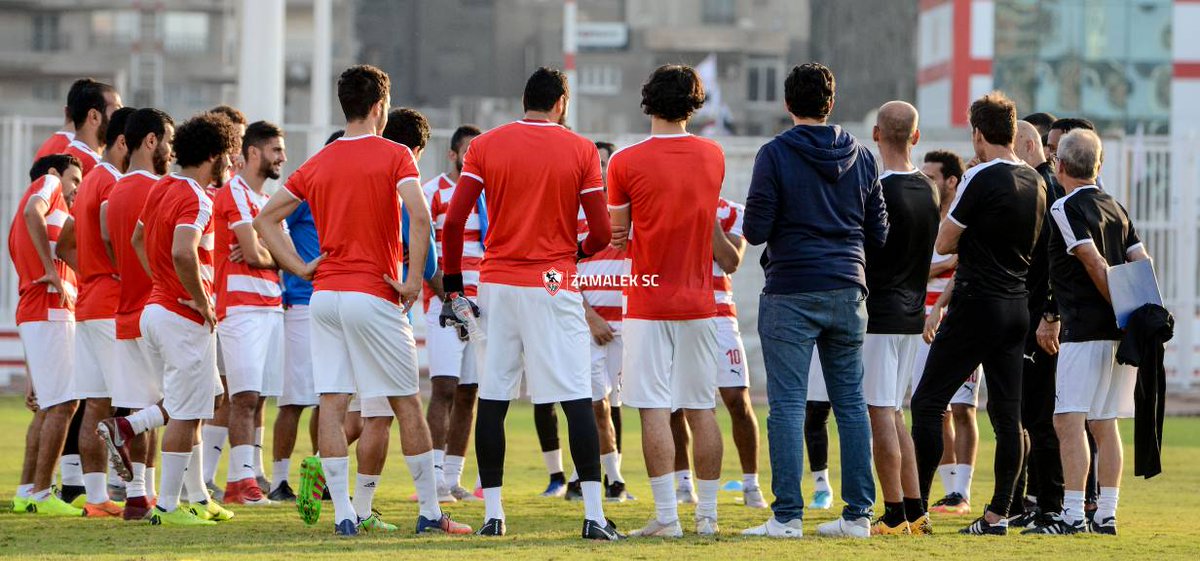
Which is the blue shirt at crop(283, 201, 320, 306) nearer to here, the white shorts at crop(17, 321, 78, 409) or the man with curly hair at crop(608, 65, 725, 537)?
the white shorts at crop(17, 321, 78, 409)

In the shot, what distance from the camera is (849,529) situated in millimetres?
8000

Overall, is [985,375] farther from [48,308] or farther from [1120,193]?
[1120,193]

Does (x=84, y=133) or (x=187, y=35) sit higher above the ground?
(x=187, y=35)

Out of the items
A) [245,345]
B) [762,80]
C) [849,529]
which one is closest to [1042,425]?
[849,529]

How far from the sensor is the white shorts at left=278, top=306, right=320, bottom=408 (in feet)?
33.1

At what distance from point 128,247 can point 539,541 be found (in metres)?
2.80

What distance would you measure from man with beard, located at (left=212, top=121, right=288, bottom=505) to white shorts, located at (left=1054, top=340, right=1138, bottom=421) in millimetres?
4346

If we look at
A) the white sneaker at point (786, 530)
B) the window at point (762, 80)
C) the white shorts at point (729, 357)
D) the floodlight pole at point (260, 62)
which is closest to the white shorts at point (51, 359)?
the white shorts at point (729, 357)

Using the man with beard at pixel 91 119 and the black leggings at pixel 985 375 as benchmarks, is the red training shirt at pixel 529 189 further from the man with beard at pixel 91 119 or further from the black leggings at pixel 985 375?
→ the man with beard at pixel 91 119

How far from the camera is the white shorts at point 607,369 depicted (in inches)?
402

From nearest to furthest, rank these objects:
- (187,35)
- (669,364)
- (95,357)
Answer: (669,364) < (95,357) < (187,35)

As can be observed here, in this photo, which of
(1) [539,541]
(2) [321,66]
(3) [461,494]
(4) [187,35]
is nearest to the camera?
(1) [539,541]

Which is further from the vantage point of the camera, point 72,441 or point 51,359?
point 72,441

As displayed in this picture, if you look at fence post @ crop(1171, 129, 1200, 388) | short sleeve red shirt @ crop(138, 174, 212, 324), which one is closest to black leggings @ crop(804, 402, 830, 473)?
short sleeve red shirt @ crop(138, 174, 212, 324)
